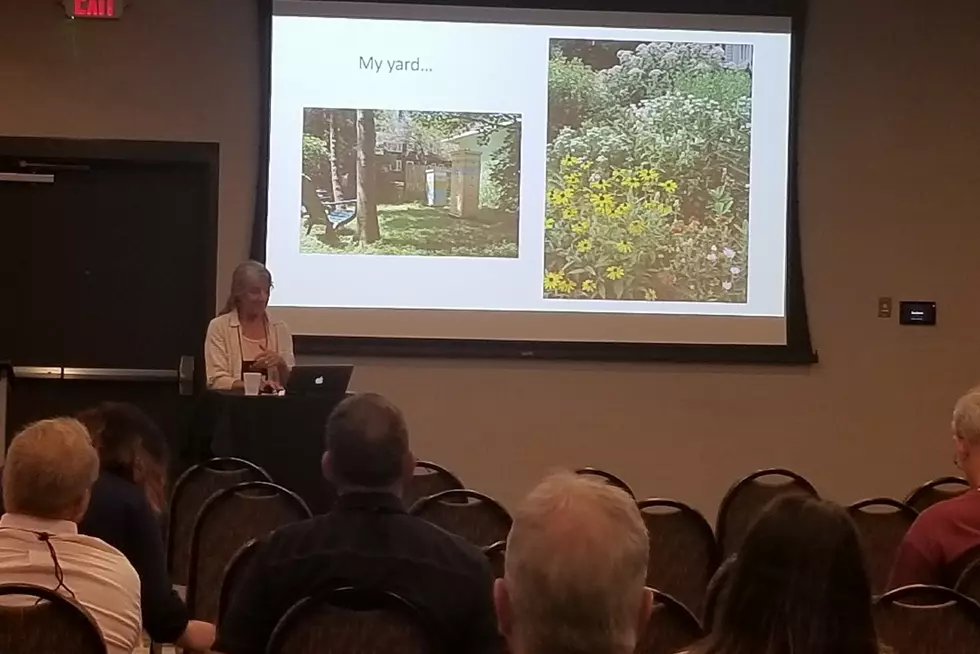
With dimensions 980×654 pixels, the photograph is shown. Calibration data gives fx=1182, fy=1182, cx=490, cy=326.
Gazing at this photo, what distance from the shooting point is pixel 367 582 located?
2377mm

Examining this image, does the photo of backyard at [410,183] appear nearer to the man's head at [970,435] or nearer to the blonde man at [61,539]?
the man's head at [970,435]

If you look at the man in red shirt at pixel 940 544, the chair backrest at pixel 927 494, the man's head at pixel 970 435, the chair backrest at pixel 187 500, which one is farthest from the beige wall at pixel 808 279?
the man in red shirt at pixel 940 544

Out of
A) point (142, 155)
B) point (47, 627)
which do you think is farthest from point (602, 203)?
point (47, 627)

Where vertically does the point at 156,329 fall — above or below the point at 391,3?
below

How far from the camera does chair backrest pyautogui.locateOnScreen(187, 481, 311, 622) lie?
329 centimetres

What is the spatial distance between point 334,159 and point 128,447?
10.5 feet

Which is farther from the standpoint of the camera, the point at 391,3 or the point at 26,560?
the point at 391,3

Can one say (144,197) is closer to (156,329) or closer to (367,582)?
(156,329)

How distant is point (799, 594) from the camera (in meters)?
1.54

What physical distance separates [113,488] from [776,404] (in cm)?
416

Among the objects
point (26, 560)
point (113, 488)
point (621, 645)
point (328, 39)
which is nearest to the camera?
point (621, 645)

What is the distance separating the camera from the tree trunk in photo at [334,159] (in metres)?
6.10

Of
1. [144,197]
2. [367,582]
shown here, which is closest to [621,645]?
[367,582]

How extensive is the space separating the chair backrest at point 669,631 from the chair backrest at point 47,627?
99 cm
